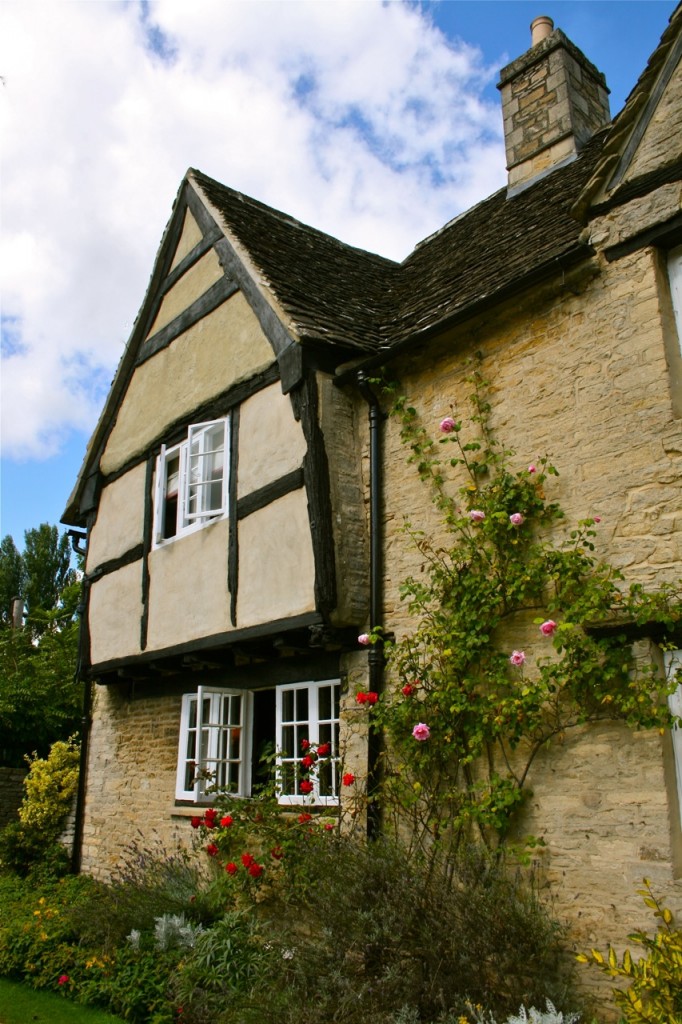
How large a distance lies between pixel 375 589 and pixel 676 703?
103 inches

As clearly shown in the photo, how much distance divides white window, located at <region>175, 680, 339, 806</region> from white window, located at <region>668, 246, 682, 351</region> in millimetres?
3969

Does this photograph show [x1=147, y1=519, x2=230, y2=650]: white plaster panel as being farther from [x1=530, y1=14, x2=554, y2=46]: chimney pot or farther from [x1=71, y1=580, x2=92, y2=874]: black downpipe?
[x1=530, y1=14, x2=554, y2=46]: chimney pot

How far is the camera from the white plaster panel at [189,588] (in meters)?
7.80

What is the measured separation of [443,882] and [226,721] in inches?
146

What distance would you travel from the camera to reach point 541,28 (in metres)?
9.88

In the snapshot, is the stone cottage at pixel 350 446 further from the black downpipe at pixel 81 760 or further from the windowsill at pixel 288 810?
the black downpipe at pixel 81 760

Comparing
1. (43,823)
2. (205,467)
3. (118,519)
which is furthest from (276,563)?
(43,823)

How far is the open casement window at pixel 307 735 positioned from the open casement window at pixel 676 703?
2798 millimetres

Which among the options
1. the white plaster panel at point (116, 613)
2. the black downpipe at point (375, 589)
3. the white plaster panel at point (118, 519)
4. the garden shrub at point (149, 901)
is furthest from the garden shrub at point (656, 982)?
the white plaster panel at point (118, 519)

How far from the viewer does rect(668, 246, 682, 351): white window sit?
5.46m

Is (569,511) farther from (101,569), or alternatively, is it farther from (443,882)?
(101,569)

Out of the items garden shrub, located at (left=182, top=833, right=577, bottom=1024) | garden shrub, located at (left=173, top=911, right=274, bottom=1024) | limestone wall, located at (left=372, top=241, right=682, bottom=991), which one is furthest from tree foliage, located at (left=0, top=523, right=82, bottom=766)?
limestone wall, located at (left=372, top=241, right=682, bottom=991)

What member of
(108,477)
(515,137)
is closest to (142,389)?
(108,477)

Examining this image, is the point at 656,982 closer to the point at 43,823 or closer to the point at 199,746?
the point at 199,746
